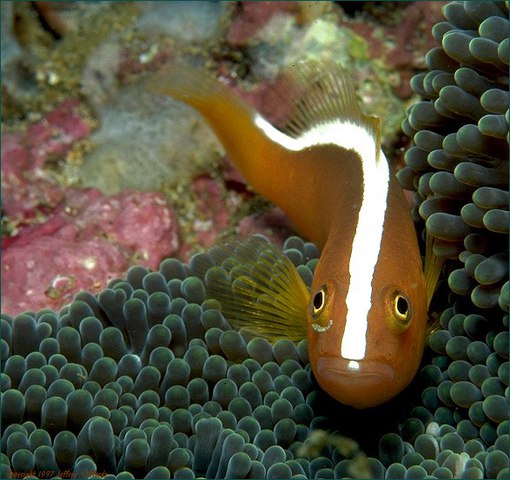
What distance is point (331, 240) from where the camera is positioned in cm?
206

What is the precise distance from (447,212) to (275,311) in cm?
69

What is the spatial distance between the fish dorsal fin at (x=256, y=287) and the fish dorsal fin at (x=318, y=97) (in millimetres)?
577

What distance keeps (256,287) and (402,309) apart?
0.65m

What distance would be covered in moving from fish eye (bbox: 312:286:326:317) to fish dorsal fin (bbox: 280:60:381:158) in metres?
0.83

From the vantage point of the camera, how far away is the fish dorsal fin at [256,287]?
7.02 ft

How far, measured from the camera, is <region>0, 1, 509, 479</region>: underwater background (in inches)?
70.8

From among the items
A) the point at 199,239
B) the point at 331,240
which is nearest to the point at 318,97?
the point at 331,240

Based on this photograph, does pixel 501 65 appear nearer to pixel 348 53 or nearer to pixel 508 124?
pixel 508 124

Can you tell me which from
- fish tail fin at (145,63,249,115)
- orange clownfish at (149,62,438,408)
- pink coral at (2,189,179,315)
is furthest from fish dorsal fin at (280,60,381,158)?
pink coral at (2,189,179,315)

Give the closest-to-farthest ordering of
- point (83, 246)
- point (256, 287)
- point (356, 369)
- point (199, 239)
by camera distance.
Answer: point (356, 369)
point (256, 287)
point (83, 246)
point (199, 239)

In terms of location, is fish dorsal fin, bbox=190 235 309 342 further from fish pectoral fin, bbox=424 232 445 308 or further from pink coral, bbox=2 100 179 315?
pink coral, bbox=2 100 179 315

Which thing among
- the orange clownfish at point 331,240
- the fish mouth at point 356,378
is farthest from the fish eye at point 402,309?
the fish mouth at point 356,378

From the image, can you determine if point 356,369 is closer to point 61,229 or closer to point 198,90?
point 198,90

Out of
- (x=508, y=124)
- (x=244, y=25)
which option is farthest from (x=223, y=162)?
(x=508, y=124)
